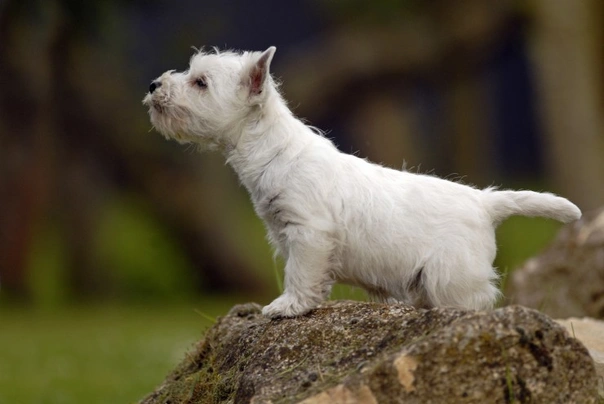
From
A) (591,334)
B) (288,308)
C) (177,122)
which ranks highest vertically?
(177,122)

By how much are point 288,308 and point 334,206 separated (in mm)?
681

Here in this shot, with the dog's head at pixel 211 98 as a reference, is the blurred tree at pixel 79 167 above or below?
above

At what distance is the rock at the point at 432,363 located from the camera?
5004 millimetres

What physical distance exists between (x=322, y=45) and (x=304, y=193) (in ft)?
55.9

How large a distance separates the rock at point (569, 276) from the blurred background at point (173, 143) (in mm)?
8201

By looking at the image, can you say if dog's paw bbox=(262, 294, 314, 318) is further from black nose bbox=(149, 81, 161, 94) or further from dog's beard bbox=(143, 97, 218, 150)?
black nose bbox=(149, 81, 161, 94)

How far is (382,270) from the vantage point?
6.48 meters

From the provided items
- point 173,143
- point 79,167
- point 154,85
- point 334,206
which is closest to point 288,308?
point 334,206

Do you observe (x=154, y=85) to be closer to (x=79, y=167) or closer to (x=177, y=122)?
(x=177, y=122)

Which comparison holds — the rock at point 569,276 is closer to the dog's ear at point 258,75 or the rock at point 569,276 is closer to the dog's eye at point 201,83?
the dog's ear at point 258,75

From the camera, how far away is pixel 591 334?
24.6ft

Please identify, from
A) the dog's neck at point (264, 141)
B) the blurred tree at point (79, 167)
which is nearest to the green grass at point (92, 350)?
the blurred tree at point (79, 167)

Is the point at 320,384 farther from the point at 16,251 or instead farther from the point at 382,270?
the point at 16,251

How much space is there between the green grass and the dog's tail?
336 centimetres
